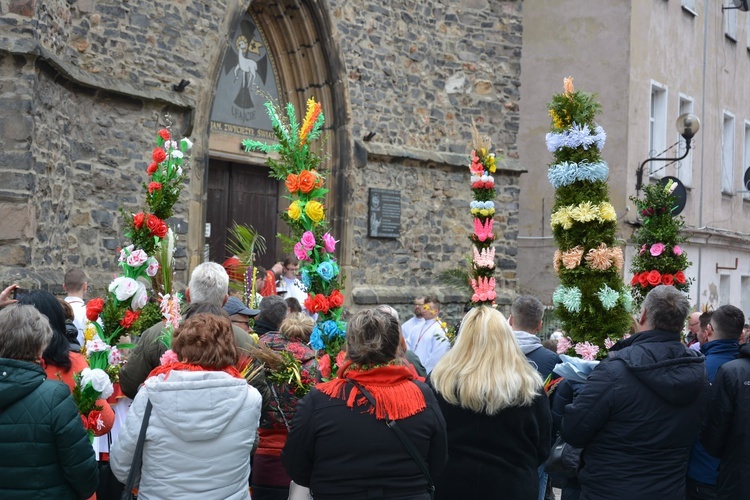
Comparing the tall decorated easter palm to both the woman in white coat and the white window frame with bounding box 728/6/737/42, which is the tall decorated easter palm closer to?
the woman in white coat

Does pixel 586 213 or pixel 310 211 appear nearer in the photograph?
pixel 310 211

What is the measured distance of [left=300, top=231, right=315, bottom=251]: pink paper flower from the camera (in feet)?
16.9

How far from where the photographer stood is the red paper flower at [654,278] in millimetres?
8008

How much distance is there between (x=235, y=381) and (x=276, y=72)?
10.7 metres

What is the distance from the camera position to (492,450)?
185 inches

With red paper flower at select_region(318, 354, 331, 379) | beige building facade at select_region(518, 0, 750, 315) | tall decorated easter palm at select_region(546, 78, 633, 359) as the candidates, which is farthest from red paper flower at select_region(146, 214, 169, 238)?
beige building facade at select_region(518, 0, 750, 315)

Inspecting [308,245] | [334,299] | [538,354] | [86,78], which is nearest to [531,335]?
[538,354]

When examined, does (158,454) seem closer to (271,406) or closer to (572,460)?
(271,406)

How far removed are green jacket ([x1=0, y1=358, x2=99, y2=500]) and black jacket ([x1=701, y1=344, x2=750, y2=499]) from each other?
3513 millimetres

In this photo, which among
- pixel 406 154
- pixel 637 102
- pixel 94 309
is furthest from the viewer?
pixel 637 102

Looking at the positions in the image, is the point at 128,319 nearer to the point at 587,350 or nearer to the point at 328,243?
the point at 328,243

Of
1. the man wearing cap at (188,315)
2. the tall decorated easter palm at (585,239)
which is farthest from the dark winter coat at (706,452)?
the man wearing cap at (188,315)

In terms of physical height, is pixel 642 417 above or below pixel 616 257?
below

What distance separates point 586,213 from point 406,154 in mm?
8229
